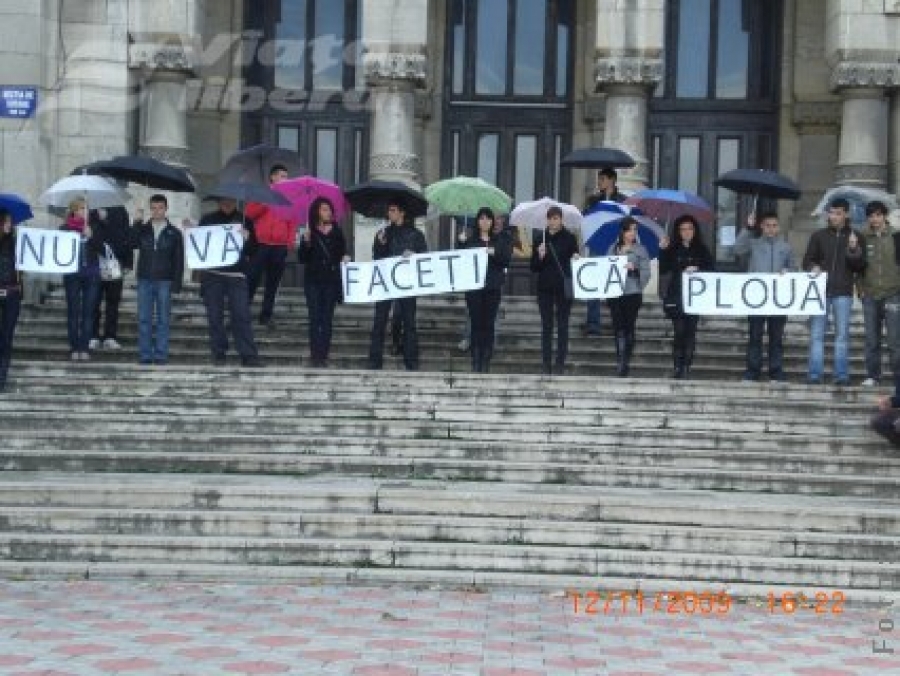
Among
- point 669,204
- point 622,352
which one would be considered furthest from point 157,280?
point 669,204

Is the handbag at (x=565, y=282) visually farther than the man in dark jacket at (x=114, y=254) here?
No

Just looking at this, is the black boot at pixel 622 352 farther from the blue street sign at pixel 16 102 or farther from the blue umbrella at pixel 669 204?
the blue street sign at pixel 16 102

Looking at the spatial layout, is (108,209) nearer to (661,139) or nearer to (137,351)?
(137,351)

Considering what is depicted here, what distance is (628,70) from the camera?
24219 millimetres

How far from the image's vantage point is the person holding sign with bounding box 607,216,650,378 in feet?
64.2

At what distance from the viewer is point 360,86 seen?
27000mm

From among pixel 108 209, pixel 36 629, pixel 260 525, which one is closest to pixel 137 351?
pixel 108 209

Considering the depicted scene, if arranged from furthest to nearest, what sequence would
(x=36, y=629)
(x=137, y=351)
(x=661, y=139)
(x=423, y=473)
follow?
1. (x=661, y=139)
2. (x=137, y=351)
3. (x=423, y=473)
4. (x=36, y=629)

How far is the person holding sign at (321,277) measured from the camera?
1964 cm

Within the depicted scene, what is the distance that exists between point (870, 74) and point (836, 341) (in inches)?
258

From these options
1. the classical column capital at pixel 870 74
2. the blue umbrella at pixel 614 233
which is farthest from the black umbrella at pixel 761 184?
the classical column capital at pixel 870 74

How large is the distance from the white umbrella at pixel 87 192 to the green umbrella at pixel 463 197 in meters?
3.76

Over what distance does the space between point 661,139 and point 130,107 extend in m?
7.95

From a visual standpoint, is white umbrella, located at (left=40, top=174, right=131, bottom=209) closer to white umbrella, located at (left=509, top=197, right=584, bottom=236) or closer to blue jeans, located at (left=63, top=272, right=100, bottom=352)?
blue jeans, located at (left=63, top=272, right=100, bottom=352)
